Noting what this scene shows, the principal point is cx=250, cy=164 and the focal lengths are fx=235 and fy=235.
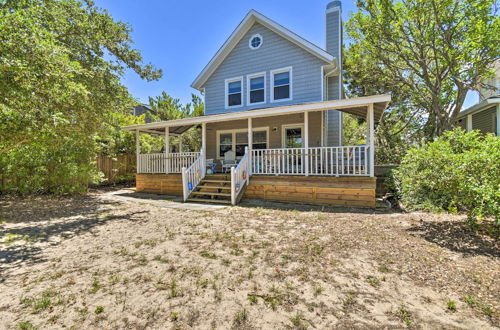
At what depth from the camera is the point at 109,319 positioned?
2254mm

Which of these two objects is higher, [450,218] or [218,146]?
[218,146]

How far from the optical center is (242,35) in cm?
1184

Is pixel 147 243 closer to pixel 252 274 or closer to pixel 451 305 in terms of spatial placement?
pixel 252 274

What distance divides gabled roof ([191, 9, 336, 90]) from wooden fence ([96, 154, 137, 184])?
20.0 feet

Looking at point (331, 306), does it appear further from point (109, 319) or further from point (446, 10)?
point (446, 10)

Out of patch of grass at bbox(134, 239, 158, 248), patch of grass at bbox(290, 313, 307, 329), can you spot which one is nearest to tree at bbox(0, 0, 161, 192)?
patch of grass at bbox(134, 239, 158, 248)

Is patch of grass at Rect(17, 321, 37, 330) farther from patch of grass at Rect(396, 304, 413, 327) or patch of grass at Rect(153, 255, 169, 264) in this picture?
patch of grass at Rect(396, 304, 413, 327)

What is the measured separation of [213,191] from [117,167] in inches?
311

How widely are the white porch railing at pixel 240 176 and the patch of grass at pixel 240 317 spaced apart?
565 centimetres

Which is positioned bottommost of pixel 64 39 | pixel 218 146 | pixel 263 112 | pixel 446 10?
pixel 218 146

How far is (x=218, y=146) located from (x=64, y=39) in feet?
24.6

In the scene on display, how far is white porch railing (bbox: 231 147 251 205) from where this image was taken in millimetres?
8029

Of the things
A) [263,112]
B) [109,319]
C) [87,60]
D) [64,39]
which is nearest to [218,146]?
[263,112]

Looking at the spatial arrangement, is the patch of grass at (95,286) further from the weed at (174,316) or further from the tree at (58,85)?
the tree at (58,85)
